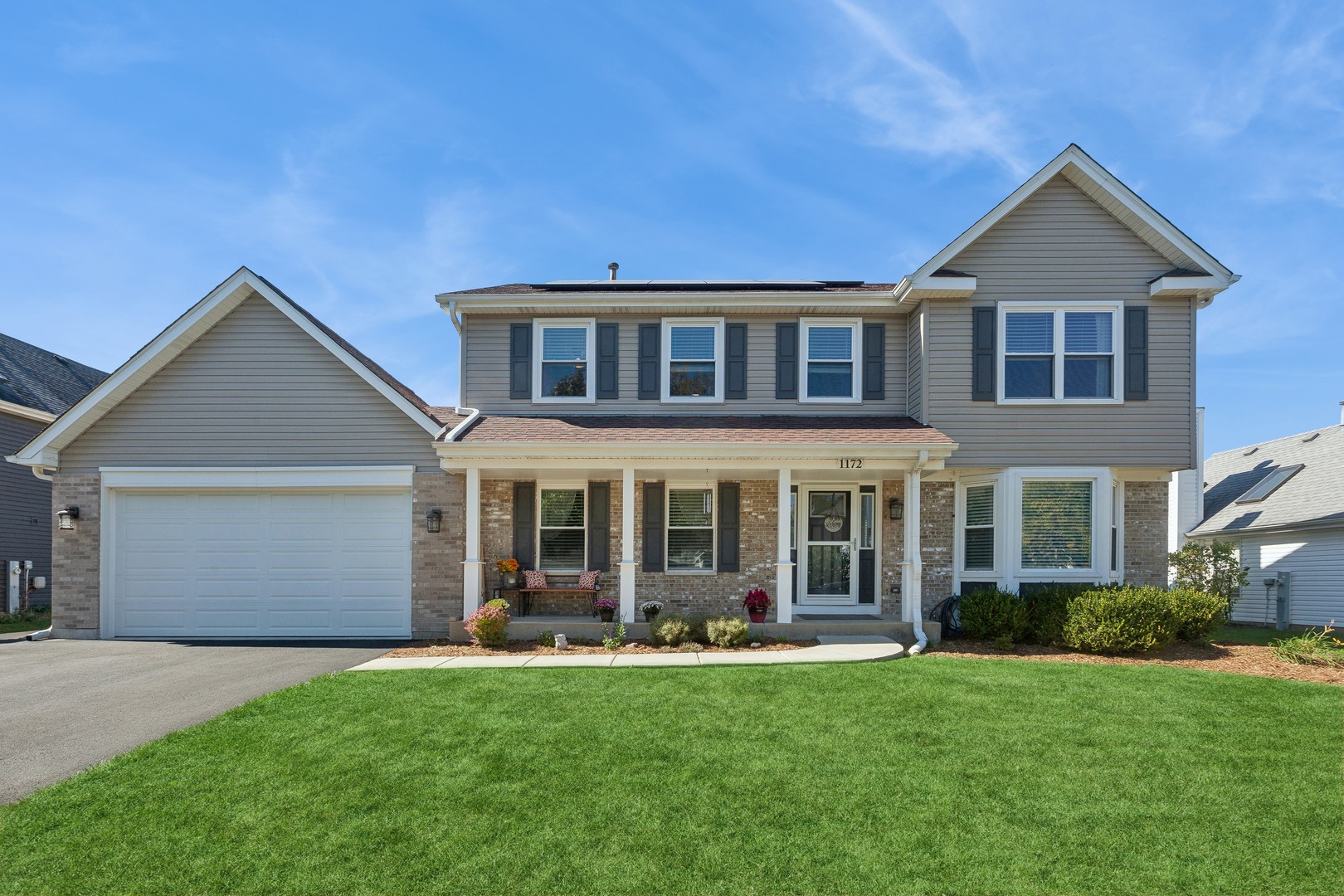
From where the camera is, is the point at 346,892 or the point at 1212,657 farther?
the point at 1212,657

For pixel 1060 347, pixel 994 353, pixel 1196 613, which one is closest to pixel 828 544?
pixel 994 353

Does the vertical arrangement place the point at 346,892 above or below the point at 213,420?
below

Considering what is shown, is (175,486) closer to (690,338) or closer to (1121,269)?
(690,338)

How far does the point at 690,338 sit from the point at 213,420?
8.28 meters

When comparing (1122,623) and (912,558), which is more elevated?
(912,558)

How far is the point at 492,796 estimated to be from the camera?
5492 mm

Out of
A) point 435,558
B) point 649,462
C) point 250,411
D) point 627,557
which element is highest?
point 250,411

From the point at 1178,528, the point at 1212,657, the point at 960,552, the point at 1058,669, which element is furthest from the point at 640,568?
the point at 1178,528

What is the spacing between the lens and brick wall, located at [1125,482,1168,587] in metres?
13.3

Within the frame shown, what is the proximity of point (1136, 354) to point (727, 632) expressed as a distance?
27.5 ft

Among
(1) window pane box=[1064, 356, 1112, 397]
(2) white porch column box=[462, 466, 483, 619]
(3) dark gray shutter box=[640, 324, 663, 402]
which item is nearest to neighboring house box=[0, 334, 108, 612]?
(2) white porch column box=[462, 466, 483, 619]

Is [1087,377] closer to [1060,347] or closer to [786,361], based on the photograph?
[1060,347]

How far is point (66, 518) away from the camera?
12.5 metres

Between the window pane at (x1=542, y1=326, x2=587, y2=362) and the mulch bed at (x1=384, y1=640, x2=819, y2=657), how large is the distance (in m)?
5.38
